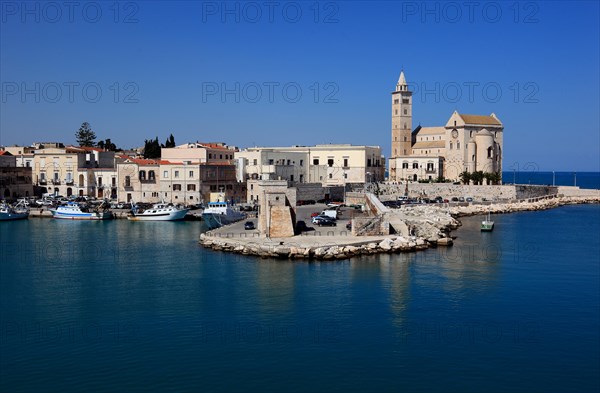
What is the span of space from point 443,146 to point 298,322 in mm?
44949

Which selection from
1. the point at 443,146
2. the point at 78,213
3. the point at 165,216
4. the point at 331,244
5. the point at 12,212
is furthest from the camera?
the point at 443,146

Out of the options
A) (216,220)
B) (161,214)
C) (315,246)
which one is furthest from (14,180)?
(315,246)

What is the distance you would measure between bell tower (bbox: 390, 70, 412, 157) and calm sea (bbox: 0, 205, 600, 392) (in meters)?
36.1

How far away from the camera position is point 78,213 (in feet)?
125

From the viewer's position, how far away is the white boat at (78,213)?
125 ft

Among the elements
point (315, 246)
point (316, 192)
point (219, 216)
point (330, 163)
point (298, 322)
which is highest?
point (330, 163)

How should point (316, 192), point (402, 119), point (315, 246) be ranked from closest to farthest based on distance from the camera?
point (315, 246) → point (316, 192) → point (402, 119)

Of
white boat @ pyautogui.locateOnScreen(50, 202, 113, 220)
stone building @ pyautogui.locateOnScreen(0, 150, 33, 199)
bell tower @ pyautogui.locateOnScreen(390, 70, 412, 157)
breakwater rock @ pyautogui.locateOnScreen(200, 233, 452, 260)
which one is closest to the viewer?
breakwater rock @ pyautogui.locateOnScreen(200, 233, 452, 260)

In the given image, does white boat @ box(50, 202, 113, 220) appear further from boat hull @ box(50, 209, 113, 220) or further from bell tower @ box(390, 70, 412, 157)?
bell tower @ box(390, 70, 412, 157)

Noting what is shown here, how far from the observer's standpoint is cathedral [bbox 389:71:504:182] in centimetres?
5525

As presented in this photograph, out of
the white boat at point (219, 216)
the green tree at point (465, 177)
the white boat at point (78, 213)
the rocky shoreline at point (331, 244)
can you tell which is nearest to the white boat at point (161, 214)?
the white boat at point (78, 213)

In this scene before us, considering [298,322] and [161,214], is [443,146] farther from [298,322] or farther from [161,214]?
[298,322]

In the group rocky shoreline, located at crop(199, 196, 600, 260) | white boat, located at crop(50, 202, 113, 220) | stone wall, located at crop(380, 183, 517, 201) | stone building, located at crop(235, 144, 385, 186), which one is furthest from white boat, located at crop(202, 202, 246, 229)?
stone wall, located at crop(380, 183, 517, 201)

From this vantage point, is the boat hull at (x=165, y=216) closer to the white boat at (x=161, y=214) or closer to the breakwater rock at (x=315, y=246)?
the white boat at (x=161, y=214)
